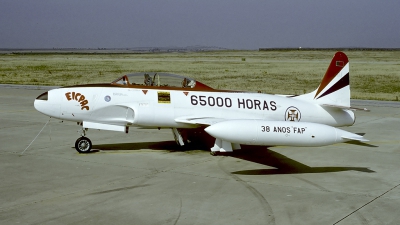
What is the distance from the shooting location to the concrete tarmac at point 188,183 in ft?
29.1

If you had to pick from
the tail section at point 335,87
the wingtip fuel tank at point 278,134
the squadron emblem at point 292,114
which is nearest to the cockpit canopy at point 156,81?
the squadron emblem at point 292,114

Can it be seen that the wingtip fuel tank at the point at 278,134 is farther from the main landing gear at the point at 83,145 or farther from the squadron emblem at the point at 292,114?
the main landing gear at the point at 83,145

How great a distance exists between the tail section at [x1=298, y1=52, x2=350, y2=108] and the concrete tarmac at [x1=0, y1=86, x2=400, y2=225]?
1.53 metres

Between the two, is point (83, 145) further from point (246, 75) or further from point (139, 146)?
point (246, 75)

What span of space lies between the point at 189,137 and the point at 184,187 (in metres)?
6.04

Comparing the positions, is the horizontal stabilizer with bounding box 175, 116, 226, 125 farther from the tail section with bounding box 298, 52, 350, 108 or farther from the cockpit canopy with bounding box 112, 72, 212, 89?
the tail section with bounding box 298, 52, 350, 108

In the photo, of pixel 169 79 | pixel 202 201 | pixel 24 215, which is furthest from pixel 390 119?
pixel 24 215

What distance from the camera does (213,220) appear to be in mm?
8578

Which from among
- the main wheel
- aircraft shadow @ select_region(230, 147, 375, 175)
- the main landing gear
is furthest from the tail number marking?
aircraft shadow @ select_region(230, 147, 375, 175)

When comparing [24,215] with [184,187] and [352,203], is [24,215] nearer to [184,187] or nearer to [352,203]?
[184,187]

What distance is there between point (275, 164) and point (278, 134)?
1569 mm

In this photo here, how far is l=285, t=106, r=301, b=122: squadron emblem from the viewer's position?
593 inches

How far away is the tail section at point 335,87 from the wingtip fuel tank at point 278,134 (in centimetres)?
373

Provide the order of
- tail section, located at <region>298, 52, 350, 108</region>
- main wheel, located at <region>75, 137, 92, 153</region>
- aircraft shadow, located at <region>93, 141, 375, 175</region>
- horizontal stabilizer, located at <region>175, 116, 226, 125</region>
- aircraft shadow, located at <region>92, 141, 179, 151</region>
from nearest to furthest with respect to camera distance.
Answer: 1. aircraft shadow, located at <region>93, 141, 375, 175</region>
2. horizontal stabilizer, located at <region>175, 116, 226, 125</region>
3. main wheel, located at <region>75, 137, 92, 153</region>
4. aircraft shadow, located at <region>92, 141, 179, 151</region>
5. tail section, located at <region>298, 52, 350, 108</region>
